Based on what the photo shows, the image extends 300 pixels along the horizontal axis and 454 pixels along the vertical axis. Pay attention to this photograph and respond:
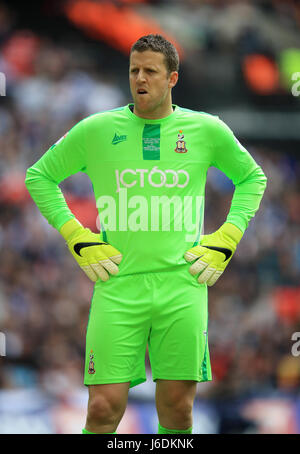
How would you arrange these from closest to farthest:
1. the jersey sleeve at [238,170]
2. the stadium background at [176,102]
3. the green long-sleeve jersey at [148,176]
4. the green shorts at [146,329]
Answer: the green shorts at [146,329], the green long-sleeve jersey at [148,176], the jersey sleeve at [238,170], the stadium background at [176,102]

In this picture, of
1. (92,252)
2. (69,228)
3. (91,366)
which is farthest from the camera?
(69,228)

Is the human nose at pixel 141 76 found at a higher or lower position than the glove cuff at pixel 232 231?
higher

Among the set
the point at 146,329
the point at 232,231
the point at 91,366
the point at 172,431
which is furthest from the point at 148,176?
the point at 172,431

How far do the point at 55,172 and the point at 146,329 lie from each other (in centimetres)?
90

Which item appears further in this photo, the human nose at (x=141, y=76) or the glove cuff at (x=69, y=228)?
the glove cuff at (x=69, y=228)

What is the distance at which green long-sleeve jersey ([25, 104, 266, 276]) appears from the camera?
11.2 feet

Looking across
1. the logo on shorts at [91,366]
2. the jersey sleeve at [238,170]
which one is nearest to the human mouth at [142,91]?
the jersey sleeve at [238,170]

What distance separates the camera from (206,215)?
8992mm

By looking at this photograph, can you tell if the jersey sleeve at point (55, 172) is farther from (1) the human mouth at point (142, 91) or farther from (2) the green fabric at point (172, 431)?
(2) the green fabric at point (172, 431)

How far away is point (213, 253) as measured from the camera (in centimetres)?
348

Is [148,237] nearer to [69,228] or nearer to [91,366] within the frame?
[69,228]

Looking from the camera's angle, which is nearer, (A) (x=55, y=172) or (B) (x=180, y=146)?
(B) (x=180, y=146)

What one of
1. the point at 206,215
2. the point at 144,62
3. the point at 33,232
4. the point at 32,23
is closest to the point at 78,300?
the point at 33,232

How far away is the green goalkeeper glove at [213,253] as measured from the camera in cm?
343
